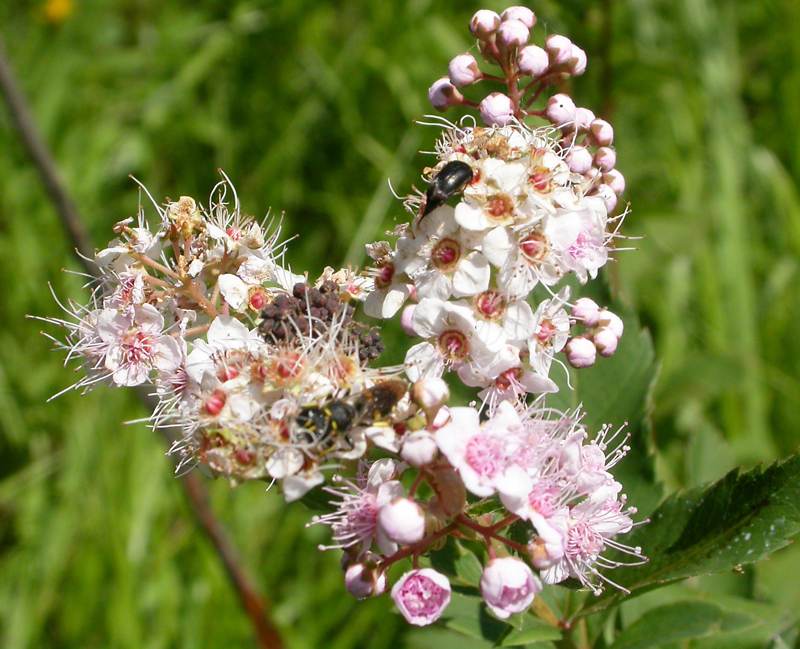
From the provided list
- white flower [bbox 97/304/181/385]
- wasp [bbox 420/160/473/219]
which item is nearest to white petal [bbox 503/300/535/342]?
wasp [bbox 420/160/473/219]

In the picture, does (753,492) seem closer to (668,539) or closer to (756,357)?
(668,539)

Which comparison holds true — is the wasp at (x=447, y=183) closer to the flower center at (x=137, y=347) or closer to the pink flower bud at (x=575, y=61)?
the pink flower bud at (x=575, y=61)

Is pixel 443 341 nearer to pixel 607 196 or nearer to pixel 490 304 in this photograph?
pixel 490 304

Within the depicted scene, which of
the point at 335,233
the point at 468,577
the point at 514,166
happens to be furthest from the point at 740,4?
the point at 468,577

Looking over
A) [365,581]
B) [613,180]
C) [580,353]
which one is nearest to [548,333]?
[580,353]

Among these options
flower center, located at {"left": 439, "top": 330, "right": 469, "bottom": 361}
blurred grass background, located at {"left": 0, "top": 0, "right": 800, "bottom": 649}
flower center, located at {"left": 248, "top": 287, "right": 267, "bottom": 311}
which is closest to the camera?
flower center, located at {"left": 439, "top": 330, "right": 469, "bottom": 361}

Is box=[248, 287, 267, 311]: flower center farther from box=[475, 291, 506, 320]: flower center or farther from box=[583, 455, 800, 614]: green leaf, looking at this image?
box=[583, 455, 800, 614]: green leaf
